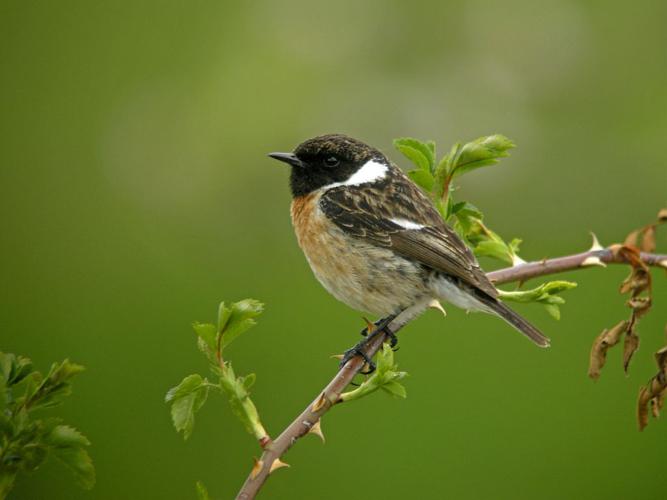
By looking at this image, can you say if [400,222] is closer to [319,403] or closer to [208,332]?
[319,403]

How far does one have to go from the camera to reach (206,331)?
257 cm

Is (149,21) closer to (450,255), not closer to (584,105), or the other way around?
(584,105)

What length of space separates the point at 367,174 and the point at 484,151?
1534 mm

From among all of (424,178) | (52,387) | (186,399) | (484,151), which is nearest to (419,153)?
(424,178)

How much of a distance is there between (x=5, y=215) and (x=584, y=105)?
551 cm

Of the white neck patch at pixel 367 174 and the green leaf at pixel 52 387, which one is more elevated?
the green leaf at pixel 52 387

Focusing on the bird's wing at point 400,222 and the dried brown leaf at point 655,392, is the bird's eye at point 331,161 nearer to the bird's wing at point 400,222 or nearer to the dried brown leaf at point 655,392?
the bird's wing at point 400,222

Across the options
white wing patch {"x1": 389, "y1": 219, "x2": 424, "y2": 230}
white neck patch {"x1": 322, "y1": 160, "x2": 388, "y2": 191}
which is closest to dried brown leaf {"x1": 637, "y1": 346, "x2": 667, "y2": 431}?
white wing patch {"x1": 389, "y1": 219, "x2": 424, "y2": 230}

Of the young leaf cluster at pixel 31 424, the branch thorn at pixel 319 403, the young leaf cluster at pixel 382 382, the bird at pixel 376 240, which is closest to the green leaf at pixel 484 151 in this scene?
the bird at pixel 376 240

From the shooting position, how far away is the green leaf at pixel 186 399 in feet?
8.30

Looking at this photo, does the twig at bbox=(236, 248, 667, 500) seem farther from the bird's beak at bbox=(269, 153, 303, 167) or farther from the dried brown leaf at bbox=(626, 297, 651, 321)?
the bird's beak at bbox=(269, 153, 303, 167)

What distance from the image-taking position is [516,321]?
153 inches

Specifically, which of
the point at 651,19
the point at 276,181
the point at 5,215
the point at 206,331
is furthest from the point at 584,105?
the point at 206,331

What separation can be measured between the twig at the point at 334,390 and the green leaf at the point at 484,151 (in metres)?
0.39
